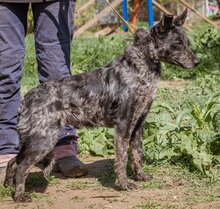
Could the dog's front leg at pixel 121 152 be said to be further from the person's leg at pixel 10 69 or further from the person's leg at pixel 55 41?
the person's leg at pixel 10 69

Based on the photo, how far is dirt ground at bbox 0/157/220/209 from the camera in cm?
476

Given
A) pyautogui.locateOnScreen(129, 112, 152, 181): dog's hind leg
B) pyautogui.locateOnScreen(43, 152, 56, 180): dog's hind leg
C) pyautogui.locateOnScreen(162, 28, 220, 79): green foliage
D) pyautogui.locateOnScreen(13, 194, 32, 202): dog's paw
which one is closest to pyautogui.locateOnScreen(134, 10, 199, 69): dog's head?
pyautogui.locateOnScreen(129, 112, 152, 181): dog's hind leg

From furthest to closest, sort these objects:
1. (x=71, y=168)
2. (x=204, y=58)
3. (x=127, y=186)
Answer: (x=204, y=58) → (x=71, y=168) → (x=127, y=186)

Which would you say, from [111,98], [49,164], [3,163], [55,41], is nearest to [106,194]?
[49,164]

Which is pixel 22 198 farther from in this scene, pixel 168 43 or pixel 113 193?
pixel 168 43

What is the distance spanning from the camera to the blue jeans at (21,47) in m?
5.44

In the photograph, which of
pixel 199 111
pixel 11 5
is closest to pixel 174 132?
pixel 199 111

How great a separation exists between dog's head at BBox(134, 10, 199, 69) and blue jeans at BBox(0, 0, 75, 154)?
82 centimetres

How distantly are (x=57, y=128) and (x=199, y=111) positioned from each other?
1643 mm

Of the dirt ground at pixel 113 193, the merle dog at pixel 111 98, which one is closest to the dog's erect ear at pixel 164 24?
the merle dog at pixel 111 98

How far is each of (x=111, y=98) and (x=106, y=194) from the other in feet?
2.84

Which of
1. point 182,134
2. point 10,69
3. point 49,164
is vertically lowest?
point 49,164

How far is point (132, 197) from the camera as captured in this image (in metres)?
5.00

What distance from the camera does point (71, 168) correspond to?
225 inches
